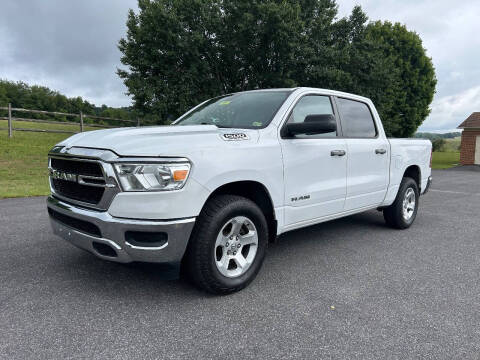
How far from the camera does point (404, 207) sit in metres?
5.41

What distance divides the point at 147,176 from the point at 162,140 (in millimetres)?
326

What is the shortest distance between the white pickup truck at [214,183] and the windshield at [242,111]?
19 millimetres

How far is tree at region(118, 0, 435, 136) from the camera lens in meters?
15.0

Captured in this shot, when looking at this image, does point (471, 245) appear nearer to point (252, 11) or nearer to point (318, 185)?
point (318, 185)

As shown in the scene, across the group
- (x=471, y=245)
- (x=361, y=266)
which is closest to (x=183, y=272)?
(x=361, y=266)

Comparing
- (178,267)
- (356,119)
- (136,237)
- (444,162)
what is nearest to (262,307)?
(178,267)

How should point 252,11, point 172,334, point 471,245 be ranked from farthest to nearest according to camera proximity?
point 252,11
point 471,245
point 172,334

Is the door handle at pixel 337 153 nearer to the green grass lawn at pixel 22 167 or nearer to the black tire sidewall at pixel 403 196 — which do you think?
the black tire sidewall at pixel 403 196

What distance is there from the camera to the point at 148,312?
2.73 metres

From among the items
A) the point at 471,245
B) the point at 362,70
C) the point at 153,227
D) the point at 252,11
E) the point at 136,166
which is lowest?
the point at 471,245

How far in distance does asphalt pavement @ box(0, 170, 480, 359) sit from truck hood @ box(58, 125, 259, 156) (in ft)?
2.95

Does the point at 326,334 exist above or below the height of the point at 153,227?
below

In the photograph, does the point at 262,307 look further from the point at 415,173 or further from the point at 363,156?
the point at 415,173

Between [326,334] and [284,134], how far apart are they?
5.89 feet
